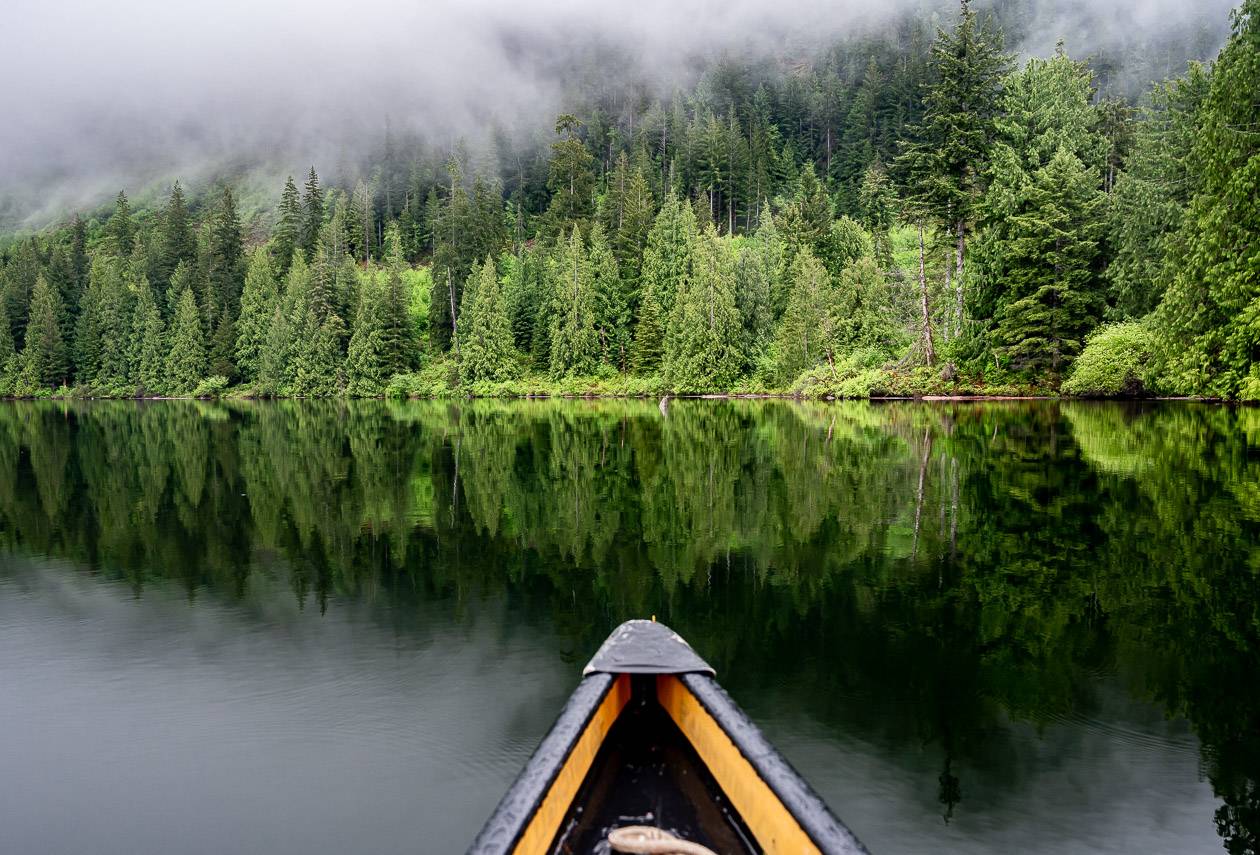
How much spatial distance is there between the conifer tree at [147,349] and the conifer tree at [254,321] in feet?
28.6

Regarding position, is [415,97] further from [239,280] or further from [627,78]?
[239,280]

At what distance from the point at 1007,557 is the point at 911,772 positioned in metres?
6.43

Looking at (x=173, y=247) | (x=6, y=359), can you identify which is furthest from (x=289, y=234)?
(x=6, y=359)

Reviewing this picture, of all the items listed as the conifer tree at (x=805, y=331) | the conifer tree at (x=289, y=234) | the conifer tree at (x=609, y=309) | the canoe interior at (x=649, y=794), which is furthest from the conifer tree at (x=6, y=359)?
the canoe interior at (x=649, y=794)

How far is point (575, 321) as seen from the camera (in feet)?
217

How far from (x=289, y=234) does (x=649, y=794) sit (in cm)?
10072

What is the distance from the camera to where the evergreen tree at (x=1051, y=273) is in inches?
1452

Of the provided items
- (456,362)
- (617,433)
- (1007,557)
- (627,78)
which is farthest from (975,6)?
(1007,557)

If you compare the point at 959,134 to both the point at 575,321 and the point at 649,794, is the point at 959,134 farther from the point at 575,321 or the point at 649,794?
the point at 649,794

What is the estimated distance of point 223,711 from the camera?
6.78m

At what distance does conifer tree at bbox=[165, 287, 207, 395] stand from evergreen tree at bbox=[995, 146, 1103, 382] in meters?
74.9

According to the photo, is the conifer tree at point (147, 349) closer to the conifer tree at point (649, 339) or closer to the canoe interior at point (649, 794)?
the conifer tree at point (649, 339)

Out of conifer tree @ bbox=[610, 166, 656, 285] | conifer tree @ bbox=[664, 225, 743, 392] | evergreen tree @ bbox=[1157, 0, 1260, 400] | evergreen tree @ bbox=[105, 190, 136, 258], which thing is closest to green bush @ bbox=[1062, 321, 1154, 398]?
evergreen tree @ bbox=[1157, 0, 1260, 400]

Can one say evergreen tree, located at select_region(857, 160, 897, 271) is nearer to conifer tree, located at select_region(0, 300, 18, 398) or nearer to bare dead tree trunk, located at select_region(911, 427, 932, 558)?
bare dead tree trunk, located at select_region(911, 427, 932, 558)
